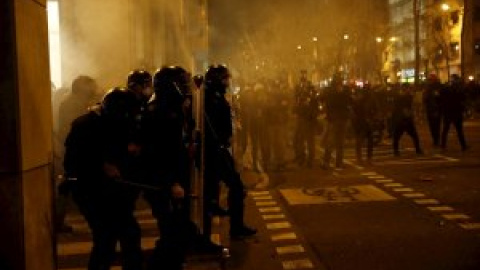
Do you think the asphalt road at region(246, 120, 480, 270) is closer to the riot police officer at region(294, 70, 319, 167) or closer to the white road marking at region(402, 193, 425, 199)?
the white road marking at region(402, 193, 425, 199)

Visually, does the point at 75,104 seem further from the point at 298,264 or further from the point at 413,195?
the point at 413,195

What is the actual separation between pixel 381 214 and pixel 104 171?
4.57m

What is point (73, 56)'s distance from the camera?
12875 mm

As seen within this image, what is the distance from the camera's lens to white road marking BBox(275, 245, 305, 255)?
692 centimetres

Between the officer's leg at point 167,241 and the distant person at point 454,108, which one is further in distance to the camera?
the distant person at point 454,108

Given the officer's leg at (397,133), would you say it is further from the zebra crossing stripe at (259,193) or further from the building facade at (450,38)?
the building facade at (450,38)

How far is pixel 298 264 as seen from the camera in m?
6.45

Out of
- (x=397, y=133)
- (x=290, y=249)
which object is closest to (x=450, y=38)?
(x=397, y=133)

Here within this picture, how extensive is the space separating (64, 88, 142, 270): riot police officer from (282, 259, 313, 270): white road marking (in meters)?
1.73

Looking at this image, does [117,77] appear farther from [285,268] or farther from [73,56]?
[285,268]

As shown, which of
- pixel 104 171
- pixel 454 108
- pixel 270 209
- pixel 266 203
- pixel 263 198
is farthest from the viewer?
pixel 454 108

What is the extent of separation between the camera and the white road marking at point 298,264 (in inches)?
250

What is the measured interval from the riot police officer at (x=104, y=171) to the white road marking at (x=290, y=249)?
83.9 inches

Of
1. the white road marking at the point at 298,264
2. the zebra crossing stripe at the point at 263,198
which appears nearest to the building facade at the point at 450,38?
the zebra crossing stripe at the point at 263,198
